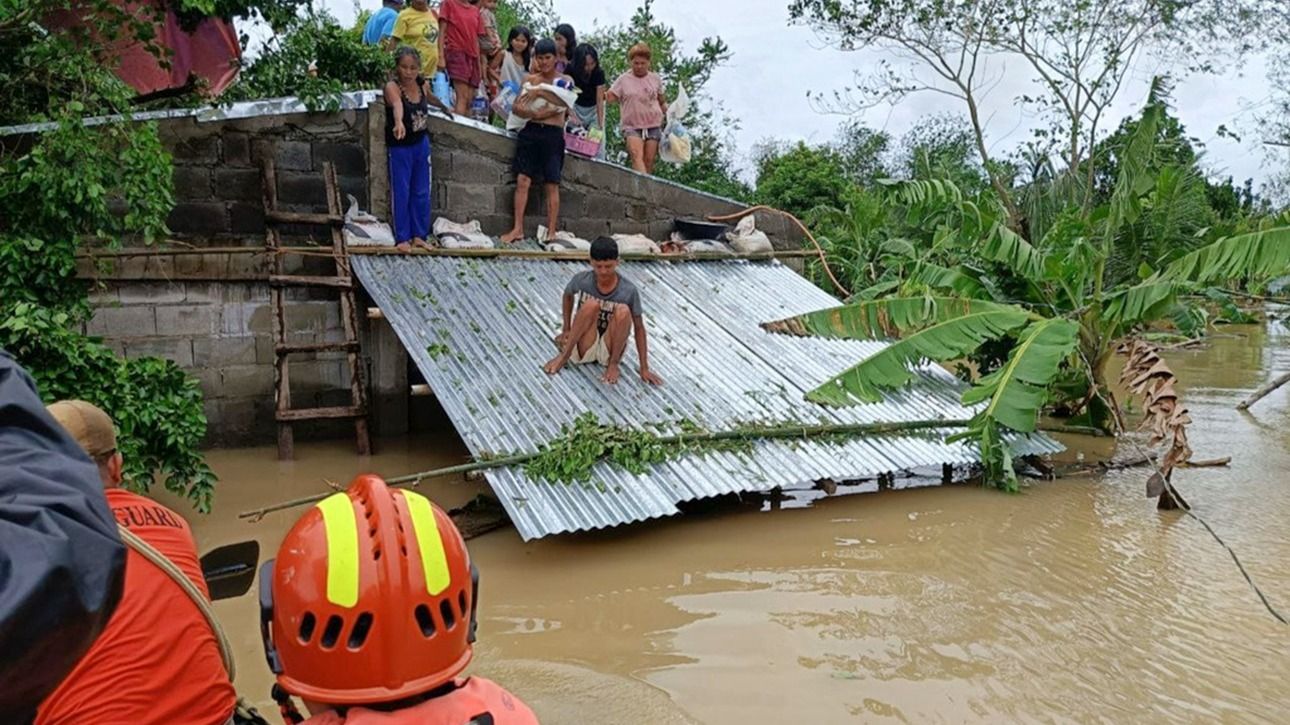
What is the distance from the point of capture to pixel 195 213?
7.15 metres

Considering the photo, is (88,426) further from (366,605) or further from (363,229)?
(363,229)

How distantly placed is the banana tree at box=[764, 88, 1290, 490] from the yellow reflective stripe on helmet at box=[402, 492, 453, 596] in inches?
215

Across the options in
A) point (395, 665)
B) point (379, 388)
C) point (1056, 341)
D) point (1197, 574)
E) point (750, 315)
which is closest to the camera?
point (395, 665)

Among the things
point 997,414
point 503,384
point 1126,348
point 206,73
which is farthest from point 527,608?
point 206,73

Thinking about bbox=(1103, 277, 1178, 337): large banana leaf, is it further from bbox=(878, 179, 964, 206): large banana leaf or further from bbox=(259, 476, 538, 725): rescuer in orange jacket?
bbox=(259, 476, 538, 725): rescuer in orange jacket

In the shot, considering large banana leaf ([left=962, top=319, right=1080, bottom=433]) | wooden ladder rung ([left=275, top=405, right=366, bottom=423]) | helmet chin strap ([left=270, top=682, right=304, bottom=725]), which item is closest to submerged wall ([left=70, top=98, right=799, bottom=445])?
wooden ladder rung ([left=275, top=405, right=366, bottom=423])

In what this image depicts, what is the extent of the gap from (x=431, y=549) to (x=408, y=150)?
23.0 feet

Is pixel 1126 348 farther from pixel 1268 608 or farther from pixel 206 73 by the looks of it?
pixel 206 73

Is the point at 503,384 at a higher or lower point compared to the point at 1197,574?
higher

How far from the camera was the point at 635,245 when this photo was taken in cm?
916

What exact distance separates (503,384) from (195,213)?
291cm

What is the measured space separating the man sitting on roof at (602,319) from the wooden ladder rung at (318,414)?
1.59 m

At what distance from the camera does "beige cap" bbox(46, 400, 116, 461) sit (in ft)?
7.82

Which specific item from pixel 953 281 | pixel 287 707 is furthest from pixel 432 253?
pixel 287 707
